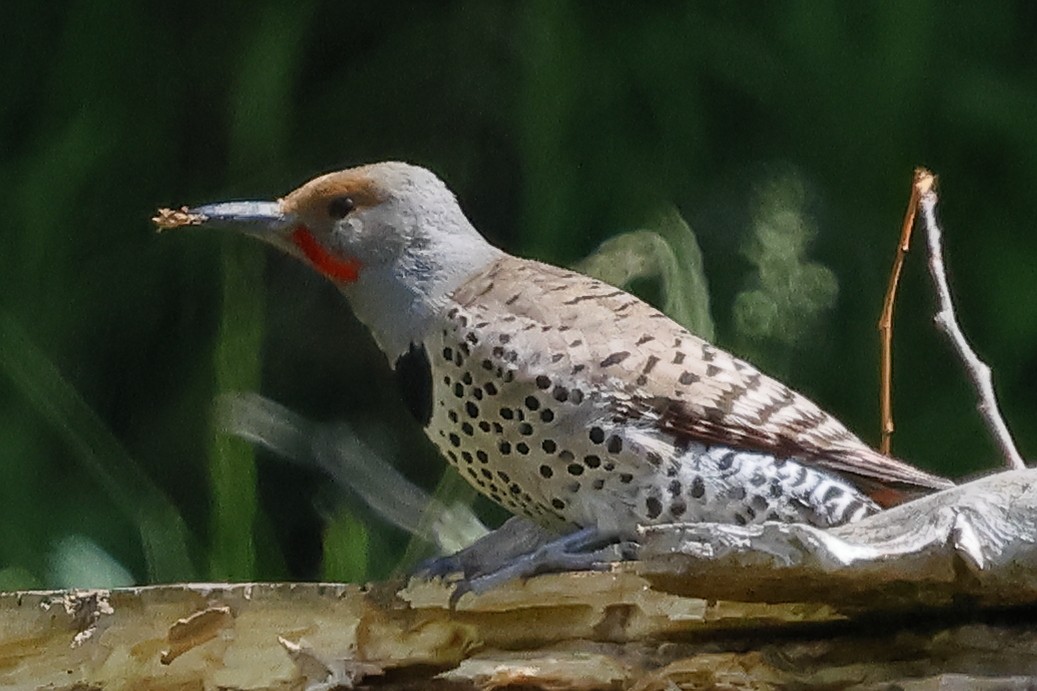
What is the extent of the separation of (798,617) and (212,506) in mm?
834

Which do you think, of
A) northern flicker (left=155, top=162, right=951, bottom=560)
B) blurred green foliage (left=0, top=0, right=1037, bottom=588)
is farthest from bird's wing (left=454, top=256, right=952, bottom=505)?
blurred green foliage (left=0, top=0, right=1037, bottom=588)

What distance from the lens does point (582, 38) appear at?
1478 mm

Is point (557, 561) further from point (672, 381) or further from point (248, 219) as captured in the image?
point (248, 219)

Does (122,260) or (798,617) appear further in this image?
(122,260)

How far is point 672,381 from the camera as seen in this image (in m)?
0.86

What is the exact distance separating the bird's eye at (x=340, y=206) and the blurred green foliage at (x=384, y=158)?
0.53 meters

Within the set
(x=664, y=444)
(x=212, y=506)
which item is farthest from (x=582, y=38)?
(x=664, y=444)

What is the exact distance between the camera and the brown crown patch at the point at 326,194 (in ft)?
3.02

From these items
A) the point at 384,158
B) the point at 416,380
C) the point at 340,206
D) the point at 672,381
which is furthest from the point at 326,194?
the point at 384,158

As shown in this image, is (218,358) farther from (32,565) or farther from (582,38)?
(582,38)

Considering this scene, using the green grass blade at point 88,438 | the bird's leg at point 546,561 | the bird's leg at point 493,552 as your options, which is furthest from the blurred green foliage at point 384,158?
the bird's leg at point 546,561

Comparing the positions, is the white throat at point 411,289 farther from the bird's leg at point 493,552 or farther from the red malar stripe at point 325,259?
the bird's leg at point 493,552

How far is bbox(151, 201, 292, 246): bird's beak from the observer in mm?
905

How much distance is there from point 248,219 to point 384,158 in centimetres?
62
